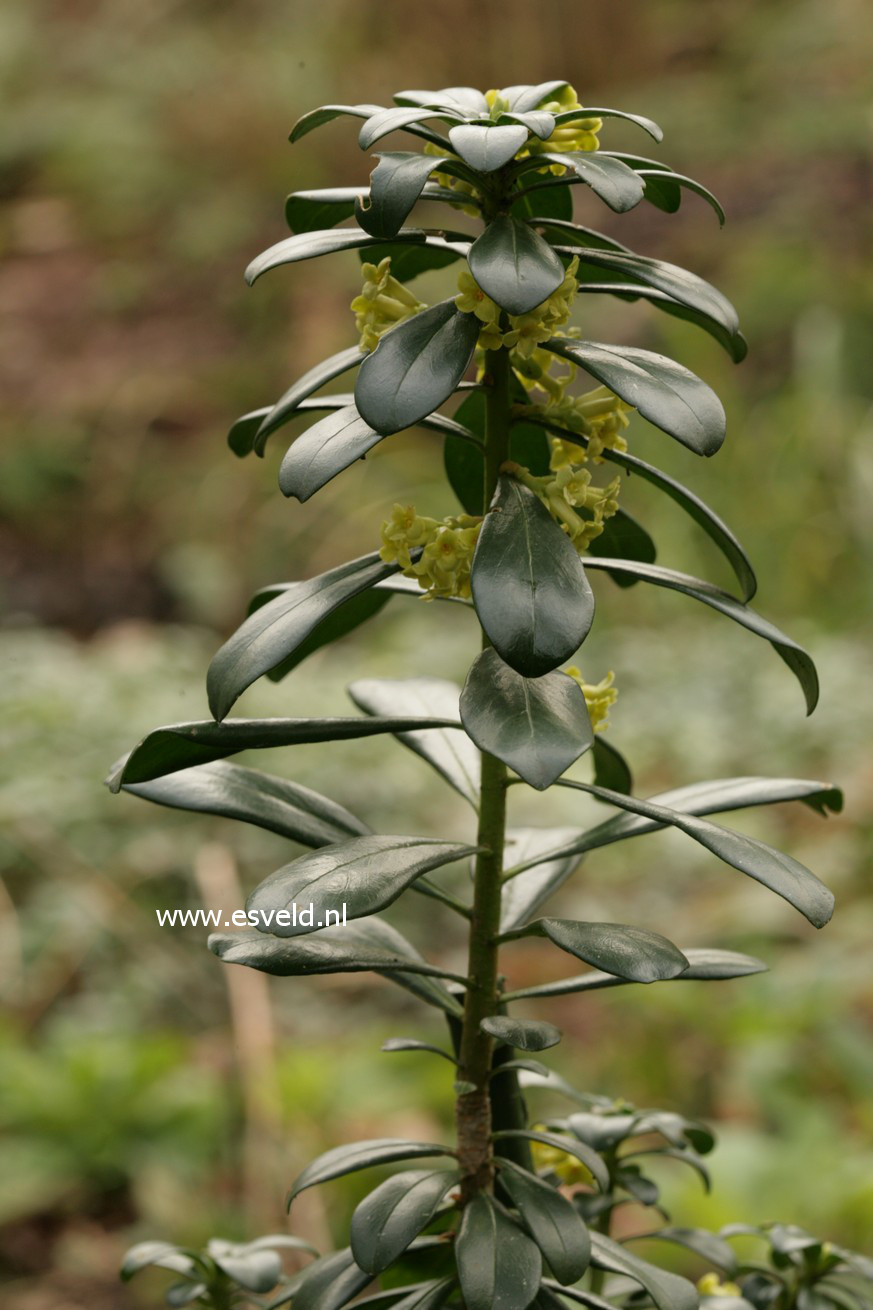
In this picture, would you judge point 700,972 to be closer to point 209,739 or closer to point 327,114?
point 209,739

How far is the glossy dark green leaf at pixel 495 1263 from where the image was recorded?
77cm

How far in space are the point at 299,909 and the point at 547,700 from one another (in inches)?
6.8

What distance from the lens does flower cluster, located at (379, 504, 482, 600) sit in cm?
78

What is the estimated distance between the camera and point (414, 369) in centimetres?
71

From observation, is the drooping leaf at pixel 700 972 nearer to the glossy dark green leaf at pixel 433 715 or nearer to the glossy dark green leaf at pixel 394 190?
the glossy dark green leaf at pixel 433 715

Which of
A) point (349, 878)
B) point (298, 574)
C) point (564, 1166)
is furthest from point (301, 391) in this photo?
point (298, 574)

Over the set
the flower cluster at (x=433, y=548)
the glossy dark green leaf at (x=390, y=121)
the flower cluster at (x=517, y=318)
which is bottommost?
the flower cluster at (x=433, y=548)

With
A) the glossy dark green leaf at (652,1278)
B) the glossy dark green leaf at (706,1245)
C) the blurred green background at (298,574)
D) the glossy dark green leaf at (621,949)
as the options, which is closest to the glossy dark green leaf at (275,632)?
the glossy dark green leaf at (621,949)

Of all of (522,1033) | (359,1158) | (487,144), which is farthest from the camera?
(359,1158)

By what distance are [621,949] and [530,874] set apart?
0.94 ft

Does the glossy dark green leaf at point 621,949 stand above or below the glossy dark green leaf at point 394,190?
below

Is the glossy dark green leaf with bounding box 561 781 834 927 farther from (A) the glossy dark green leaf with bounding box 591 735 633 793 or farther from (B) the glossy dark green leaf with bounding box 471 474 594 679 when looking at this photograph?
(A) the glossy dark green leaf with bounding box 591 735 633 793

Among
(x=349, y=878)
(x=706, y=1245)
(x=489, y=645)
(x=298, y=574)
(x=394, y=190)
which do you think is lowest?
(x=706, y=1245)

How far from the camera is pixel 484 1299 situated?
77 centimetres
